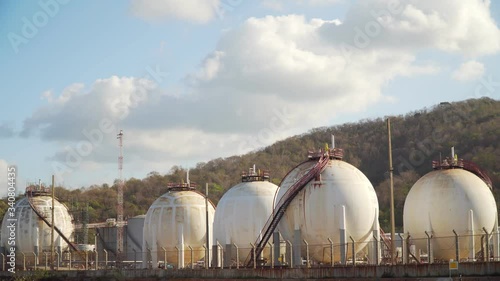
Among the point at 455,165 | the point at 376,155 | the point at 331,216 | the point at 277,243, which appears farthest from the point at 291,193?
the point at 376,155

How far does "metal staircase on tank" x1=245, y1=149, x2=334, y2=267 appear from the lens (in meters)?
44.2

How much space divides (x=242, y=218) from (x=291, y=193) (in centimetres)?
885

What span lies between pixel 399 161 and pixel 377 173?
3881 mm

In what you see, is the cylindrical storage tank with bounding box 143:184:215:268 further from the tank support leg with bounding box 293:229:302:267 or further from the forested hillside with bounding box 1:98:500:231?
the forested hillside with bounding box 1:98:500:231

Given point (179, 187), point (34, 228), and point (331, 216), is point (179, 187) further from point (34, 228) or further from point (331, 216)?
point (331, 216)

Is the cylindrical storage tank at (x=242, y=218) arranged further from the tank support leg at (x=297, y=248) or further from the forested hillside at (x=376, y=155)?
the forested hillside at (x=376, y=155)

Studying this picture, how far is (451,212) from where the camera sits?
43.9 metres

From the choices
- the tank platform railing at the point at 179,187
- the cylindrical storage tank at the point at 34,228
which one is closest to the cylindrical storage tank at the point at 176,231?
the tank platform railing at the point at 179,187

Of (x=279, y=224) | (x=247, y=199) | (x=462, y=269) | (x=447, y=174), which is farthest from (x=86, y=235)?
(x=462, y=269)

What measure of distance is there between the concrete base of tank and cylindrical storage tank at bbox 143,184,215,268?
4.44 m

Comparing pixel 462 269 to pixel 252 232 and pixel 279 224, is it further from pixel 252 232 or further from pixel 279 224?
pixel 252 232

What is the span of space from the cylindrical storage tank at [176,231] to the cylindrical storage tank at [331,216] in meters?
14.6

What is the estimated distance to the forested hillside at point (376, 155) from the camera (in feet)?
349

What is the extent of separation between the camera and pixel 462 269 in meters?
33.0
